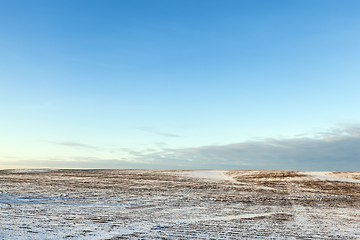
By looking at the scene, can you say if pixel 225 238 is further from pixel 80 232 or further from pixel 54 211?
pixel 54 211

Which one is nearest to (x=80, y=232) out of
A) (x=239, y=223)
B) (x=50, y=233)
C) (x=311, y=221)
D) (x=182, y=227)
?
(x=50, y=233)

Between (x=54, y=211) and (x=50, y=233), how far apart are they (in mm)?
3577

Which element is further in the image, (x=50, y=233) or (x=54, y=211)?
(x=54, y=211)

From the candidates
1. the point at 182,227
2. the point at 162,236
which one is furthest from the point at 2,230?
the point at 182,227

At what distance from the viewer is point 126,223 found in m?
8.85

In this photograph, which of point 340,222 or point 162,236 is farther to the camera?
point 340,222

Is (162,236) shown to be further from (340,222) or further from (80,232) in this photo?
(340,222)

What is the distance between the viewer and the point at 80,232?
7.62 m

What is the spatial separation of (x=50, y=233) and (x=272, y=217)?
766 centimetres

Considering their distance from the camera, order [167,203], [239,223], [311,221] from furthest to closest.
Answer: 1. [167,203]
2. [311,221]
3. [239,223]

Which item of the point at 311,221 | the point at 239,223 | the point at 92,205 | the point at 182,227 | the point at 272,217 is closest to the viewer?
the point at 182,227

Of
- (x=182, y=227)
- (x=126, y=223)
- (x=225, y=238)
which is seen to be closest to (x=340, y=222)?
(x=225, y=238)

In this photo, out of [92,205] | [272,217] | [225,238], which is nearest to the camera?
[225,238]

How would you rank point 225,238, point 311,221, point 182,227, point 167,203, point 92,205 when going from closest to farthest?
point 225,238 < point 182,227 < point 311,221 < point 92,205 < point 167,203
